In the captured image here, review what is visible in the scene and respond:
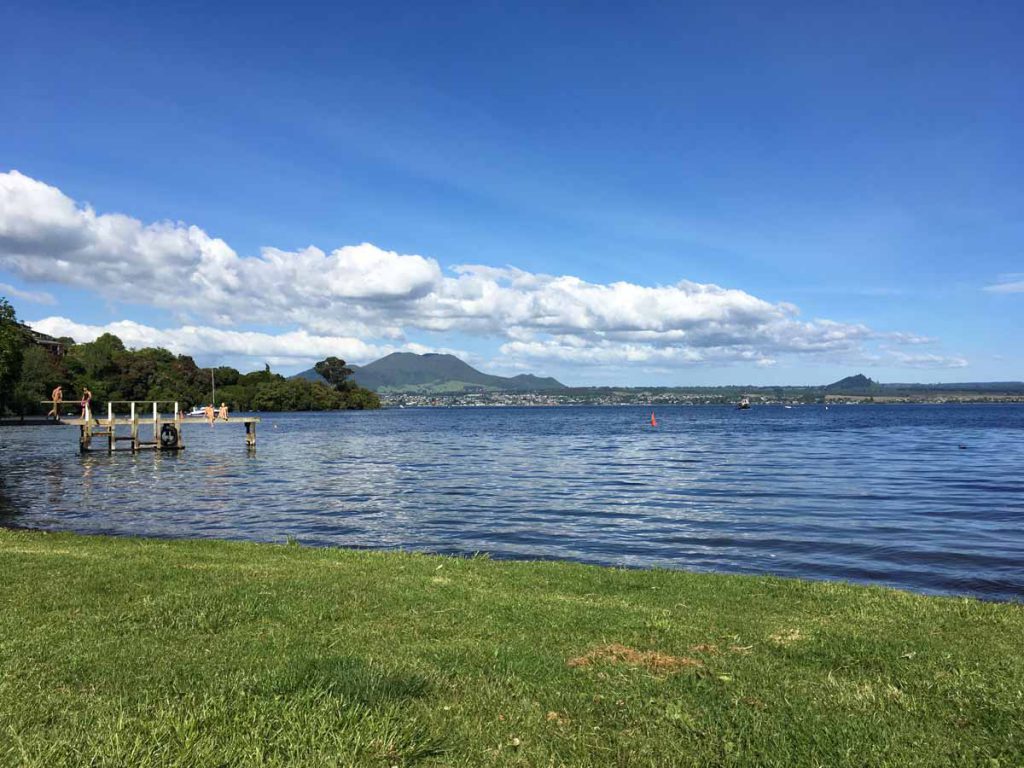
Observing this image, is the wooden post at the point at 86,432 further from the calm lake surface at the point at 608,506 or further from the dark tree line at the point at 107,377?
the dark tree line at the point at 107,377

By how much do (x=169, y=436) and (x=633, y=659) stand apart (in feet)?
221

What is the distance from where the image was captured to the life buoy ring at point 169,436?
203 ft

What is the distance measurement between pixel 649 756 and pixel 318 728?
2338 mm

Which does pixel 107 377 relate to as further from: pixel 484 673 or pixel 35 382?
pixel 484 673

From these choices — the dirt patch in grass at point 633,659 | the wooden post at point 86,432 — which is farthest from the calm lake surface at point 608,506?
the dirt patch in grass at point 633,659

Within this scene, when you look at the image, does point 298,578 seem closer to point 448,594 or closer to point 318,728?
point 448,594

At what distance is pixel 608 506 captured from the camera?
1080 inches

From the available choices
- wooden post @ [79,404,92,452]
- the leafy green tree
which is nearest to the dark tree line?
the leafy green tree

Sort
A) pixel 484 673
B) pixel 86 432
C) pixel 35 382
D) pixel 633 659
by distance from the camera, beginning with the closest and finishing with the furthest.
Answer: pixel 484 673, pixel 633 659, pixel 86 432, pixel 35 382

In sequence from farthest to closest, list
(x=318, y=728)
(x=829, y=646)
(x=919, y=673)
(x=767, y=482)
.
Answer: (x=767, y=482) < (x=829, y=646) < (x=919, y=673) < (x=318, y=728)

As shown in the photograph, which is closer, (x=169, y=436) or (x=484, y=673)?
(x=484, y=673)

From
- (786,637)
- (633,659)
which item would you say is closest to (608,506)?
(786,637)

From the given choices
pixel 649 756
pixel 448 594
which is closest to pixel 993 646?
pixel 649 756

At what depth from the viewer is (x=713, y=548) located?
1956 cm
